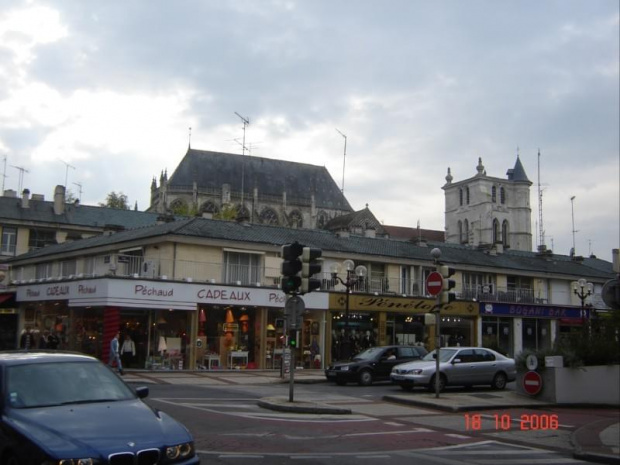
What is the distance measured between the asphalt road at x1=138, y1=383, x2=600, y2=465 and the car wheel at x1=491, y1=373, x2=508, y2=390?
5.54 m

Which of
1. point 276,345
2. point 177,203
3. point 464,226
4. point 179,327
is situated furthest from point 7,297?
point 464,226

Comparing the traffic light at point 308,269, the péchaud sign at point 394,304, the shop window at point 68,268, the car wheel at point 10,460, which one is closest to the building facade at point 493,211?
the péchaud sign at point 394,304

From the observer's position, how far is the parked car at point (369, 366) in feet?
84.7

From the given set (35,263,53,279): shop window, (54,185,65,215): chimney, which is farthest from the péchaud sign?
(54,185,65,215): chimney

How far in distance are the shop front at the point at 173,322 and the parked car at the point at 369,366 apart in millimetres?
7272

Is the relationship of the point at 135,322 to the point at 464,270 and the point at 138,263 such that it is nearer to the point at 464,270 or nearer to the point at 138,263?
the point at 138,263

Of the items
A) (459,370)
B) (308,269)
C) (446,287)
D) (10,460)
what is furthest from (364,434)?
(459,370)

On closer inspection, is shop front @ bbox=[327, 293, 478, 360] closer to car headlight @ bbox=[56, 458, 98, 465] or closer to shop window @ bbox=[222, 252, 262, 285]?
shop window @ bbox=[222, 252, 262, 285]

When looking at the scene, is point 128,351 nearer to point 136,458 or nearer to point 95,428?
point 95,428

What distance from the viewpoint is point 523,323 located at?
46.4 metres

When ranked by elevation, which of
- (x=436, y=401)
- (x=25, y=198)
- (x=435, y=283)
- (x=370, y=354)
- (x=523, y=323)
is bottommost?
(x=436, y=401)
